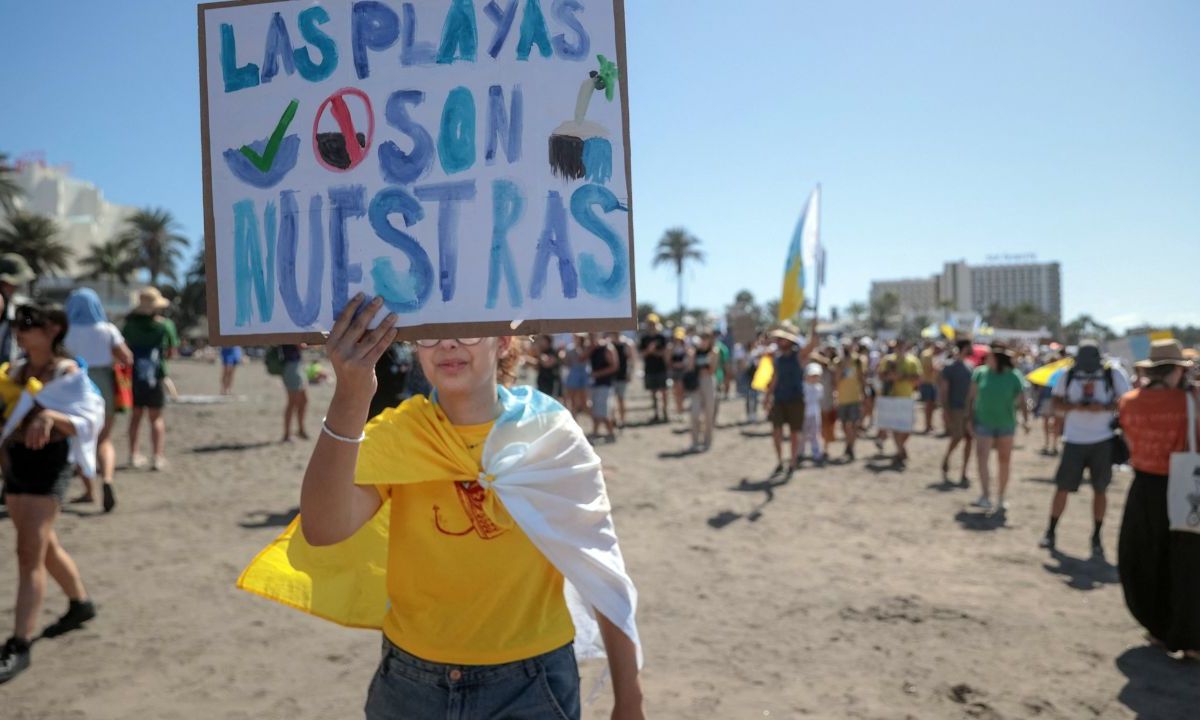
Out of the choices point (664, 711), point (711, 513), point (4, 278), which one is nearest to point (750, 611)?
point (664, 711)

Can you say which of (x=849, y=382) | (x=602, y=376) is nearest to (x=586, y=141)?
(x=849, y=382)

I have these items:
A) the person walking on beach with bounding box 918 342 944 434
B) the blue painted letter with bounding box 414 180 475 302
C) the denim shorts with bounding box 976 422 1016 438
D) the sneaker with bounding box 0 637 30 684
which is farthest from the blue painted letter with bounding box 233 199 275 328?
the person walking on beach with bounding box 918 342 944 434

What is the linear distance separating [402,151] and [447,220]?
0.62 ft

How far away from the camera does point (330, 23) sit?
1720 mm

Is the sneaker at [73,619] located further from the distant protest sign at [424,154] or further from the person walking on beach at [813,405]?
the person walking on beach at [813,405]

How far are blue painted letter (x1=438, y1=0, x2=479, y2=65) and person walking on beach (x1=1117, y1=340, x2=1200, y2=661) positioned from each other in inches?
203

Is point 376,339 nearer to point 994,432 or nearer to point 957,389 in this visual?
point 994,432

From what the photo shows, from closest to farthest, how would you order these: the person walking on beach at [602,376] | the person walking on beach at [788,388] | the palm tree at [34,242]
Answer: the person walking on beach at [788,388] < the person walking on beach at [602,376] < the palm tree at [34,242]

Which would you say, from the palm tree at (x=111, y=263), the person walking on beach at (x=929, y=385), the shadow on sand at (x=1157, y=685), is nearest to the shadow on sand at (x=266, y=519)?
the shadow on sand at (x=1157, y=685)

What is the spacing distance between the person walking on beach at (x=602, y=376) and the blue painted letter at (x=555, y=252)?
10.9 metres

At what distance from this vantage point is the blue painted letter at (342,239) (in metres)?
1.69

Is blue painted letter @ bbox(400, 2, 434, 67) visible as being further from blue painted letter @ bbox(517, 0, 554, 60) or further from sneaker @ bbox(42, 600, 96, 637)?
sneaker @ bbox(42, 600, 96, 637)

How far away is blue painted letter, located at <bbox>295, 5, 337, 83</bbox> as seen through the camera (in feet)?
5.66

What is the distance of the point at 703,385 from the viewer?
1220cm
